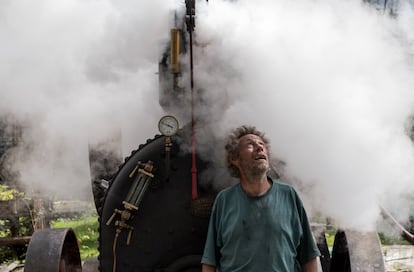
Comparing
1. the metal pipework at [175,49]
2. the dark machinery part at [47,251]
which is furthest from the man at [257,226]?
the dark machinery part at [47,251]

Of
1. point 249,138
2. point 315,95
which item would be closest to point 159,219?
point 249,138

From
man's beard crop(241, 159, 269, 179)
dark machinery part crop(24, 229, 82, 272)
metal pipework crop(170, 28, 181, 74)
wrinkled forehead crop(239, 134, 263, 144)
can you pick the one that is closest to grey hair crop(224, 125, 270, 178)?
wrinkled forehead crop(239, 134, 263, 144)

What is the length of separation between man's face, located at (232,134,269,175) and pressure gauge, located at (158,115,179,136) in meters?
0.64

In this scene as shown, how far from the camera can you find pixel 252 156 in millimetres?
2695

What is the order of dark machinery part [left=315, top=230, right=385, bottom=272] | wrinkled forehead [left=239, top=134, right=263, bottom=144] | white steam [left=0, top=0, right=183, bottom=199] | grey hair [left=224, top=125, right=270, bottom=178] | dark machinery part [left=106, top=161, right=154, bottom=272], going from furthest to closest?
white steam [left=0, top=0, right=183, bottom=199] < dark machinery part [left=106, top=161, right=154, bottom=272] < dark machinery part [left=315, top=230, right=385, bottom=272] < grey hair [left=224, top=125, right=270, bottom=178] < wrinkled forehead [left=239, top=134, right=263, bottom=144]

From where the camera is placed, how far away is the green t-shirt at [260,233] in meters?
2.60

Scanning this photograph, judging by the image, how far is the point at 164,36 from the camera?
4023 millimetres

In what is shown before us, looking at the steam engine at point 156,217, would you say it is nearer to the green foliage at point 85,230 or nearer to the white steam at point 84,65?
the white steam at point 84,65

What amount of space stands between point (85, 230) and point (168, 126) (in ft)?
22.2

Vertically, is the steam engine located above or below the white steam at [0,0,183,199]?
below

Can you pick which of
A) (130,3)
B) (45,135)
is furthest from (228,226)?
(45,135)

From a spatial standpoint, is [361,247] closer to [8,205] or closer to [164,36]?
[164,36]

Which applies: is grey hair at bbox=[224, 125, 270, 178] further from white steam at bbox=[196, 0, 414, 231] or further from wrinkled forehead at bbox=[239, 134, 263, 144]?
white steam at bbox=[196, 0, 414, 231]

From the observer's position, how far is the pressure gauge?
11.0ft
